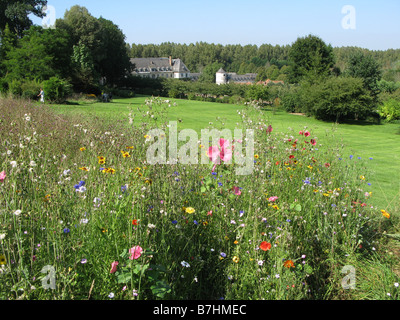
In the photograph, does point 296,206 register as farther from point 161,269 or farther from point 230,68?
point 230,68

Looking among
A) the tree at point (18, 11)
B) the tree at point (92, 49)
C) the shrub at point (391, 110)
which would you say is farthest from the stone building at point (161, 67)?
the shrub at point (391, 110)

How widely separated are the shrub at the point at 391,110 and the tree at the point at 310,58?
12.1 meters

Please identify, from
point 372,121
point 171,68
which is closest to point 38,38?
point 372,121

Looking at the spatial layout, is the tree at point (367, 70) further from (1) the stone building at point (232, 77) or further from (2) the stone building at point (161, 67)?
(1) the stone building at point (232, 77)

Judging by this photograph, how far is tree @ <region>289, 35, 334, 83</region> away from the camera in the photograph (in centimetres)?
3944

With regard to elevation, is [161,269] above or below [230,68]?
below

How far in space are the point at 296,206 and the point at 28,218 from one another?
84.3 inches

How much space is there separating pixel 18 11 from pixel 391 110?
32803 mm

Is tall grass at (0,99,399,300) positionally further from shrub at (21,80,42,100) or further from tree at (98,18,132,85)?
tree at (98,18,132,85)

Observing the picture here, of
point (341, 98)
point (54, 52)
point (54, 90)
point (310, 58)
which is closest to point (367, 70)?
point (341, 98)

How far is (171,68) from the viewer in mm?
100688

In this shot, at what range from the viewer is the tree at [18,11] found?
30.3m

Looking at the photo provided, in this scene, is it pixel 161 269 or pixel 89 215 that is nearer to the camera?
pixel 161 269

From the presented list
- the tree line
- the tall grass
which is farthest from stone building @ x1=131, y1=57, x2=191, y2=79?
the tall grass
